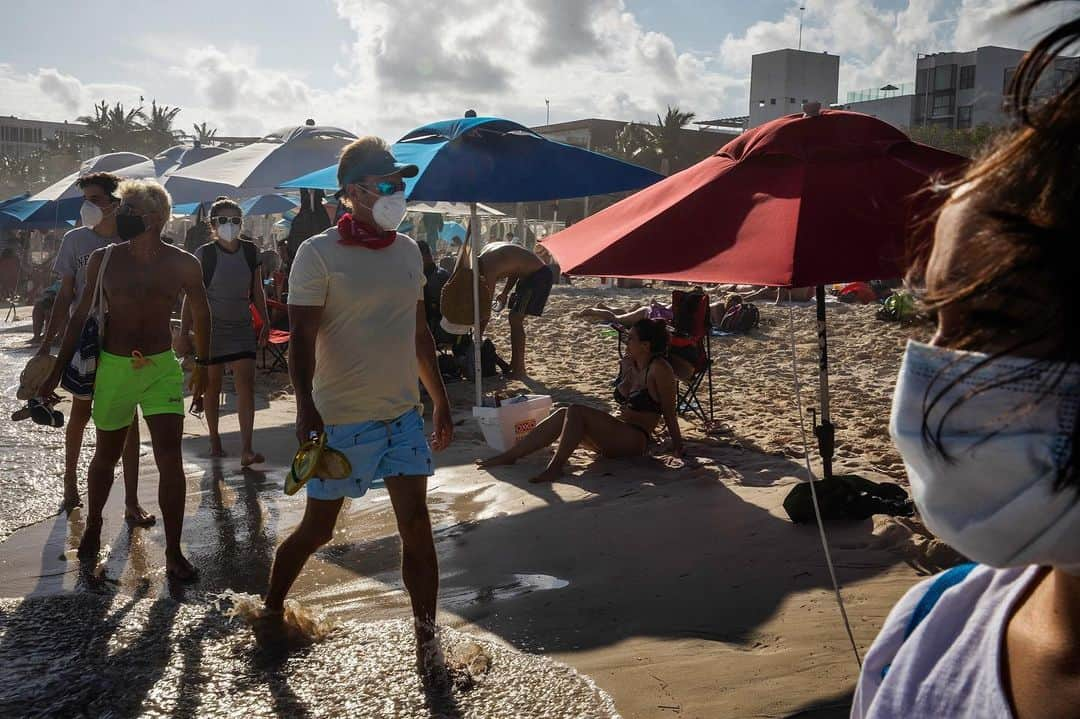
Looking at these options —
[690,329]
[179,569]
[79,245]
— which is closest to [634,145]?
[690,329]

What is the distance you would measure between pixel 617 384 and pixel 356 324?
3985 millimetres

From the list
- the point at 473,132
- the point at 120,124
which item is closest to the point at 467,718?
the point at 473,132

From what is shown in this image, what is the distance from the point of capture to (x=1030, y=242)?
90cm

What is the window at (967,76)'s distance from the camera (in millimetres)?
61188

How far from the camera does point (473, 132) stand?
8156 mm

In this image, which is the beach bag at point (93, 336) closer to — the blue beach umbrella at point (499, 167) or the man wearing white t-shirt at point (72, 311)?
the man wearing white t-shirt at point (72, 311)

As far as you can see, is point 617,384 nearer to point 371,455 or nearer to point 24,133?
point 371,455

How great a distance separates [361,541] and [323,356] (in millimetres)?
2097

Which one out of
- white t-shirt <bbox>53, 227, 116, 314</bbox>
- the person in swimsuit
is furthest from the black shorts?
white t-shirt <bbox>53, 227, 116, 314</bbox>

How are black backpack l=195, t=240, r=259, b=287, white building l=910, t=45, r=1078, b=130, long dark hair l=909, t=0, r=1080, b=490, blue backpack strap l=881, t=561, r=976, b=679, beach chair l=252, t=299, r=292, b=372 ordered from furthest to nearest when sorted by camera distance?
white building l=910, t=45, r=1078, b=130, beach chair l=252, t=299, r=292, b=372, black backpack l=195, t=240, r=259, b=287, blue backpack strap l=881, t=561, r=976, b=679, long dark hair l=909, t=0, r=1080, b=490

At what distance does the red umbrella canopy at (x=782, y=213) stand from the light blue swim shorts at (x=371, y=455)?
1171mm

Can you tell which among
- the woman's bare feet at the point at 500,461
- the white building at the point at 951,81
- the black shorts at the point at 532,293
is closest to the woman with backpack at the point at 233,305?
the woman's bare feet at the point at 500,461

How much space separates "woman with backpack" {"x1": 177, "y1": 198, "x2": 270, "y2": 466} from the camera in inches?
292

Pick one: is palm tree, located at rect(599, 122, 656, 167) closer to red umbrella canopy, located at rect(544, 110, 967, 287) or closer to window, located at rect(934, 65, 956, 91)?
window, located at rect(934, 65, 956, 91)
